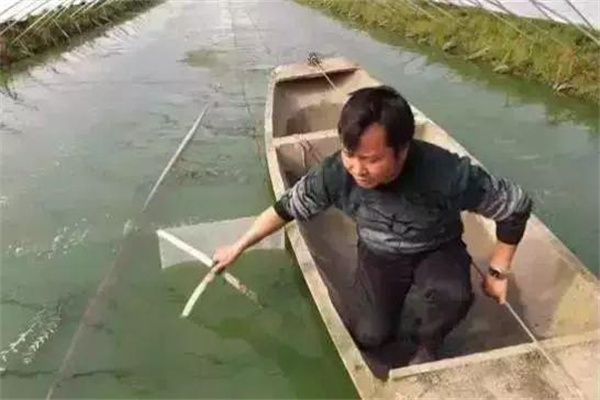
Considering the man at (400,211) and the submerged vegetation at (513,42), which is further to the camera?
the submerged vegetation at (513,42)

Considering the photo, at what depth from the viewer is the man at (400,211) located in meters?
2.46

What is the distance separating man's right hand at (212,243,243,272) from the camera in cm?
317

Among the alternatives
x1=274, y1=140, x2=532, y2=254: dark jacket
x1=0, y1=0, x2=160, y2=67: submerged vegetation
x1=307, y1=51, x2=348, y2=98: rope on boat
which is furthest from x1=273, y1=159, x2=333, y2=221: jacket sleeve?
x1=0, y1=0, x2=160, y2=67: submerged vegetation

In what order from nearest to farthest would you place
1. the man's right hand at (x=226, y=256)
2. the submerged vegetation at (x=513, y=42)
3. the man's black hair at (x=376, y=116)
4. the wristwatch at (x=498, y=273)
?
the man's black hair at (x=376, y=116) < the wristwatch at (x=498, y=273) < the man's right hand at (x=226, y=256) < the submerged vegetation at (x=513, y=42)

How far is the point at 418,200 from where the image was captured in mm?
2758

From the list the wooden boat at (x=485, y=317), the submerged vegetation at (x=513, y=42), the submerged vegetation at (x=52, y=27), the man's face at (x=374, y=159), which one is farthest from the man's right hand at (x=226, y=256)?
the submerged vegetation at (x=52, y=27)

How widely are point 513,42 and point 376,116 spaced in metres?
8.01

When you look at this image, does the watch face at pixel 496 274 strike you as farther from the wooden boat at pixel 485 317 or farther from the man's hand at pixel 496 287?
the wooden boat at pixel 485 317

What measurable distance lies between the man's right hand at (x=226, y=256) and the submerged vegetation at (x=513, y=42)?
457cm

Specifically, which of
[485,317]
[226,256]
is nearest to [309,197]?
[226,256]

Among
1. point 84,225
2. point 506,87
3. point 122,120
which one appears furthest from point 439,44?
point 84,225

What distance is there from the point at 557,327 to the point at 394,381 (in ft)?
3.51

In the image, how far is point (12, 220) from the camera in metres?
5.89

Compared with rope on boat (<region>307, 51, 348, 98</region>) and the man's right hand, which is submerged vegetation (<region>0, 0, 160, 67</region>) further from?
the man's right hand
